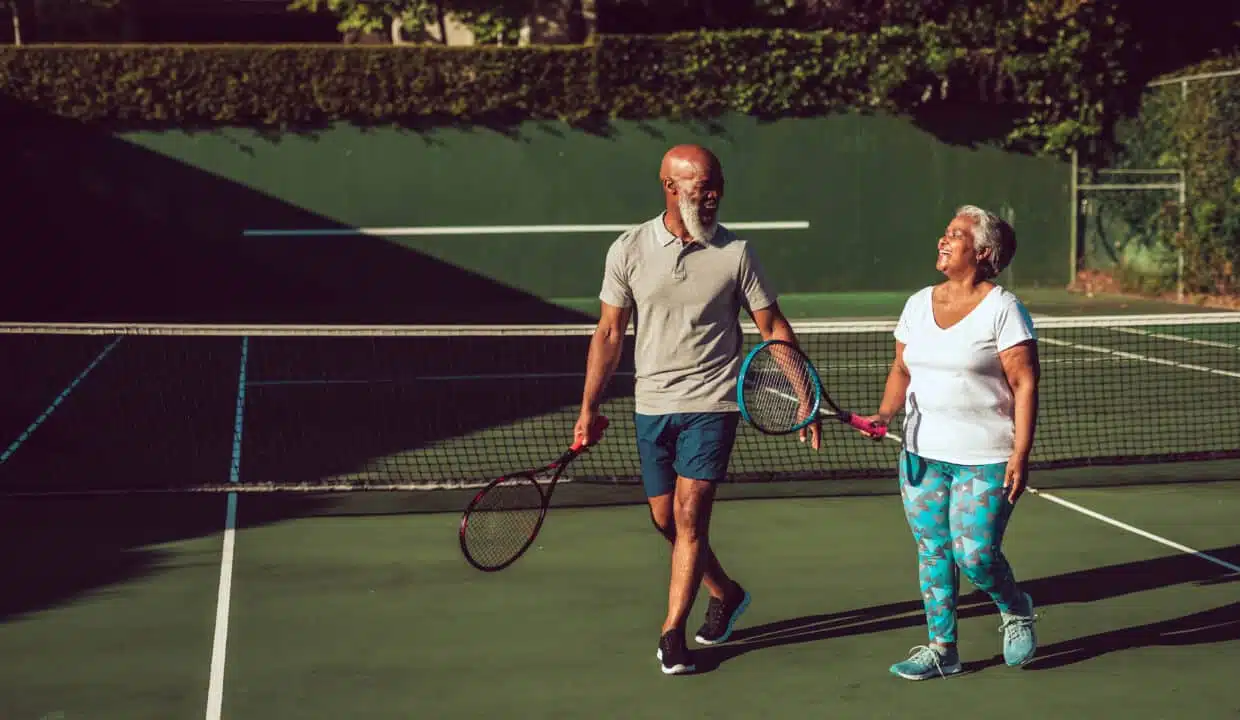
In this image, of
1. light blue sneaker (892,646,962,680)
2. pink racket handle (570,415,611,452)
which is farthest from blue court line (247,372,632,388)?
light blue sneaker (892,646,962,680)

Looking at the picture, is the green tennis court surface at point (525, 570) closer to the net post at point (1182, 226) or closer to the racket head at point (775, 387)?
the racket head at point (775, 387)

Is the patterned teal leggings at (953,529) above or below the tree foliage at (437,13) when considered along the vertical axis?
below

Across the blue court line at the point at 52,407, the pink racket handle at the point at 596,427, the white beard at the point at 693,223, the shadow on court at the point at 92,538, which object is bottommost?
the shadow on court at the point at 92,538

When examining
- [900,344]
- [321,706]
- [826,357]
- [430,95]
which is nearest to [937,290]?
[900,344]

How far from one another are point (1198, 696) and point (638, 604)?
244 cm

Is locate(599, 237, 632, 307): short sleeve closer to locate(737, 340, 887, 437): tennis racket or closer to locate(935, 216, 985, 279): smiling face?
locate(737, 340, 887, 437): tennis racket

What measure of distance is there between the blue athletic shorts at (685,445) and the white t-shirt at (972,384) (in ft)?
2.37

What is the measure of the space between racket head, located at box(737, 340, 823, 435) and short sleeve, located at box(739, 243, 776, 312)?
16cm

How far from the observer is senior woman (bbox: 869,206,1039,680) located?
5.79 metres

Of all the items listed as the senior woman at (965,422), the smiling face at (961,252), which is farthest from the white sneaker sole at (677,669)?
the smiling face at (961,252)

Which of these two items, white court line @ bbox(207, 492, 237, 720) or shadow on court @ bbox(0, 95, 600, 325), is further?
shadow on court @ bbox(0, 95, 600, 325)

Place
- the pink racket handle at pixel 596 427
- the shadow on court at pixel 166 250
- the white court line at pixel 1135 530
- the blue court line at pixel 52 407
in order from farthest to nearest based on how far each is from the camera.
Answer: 1. the shadow on court at pixel 166 250
2. the blue court line at pixel 52 407
3. the white court line at pixel 1135 530
4. the pink racket handle at pixel 596 427

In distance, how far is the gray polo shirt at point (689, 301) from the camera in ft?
19.9

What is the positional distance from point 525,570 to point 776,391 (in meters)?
2.15
